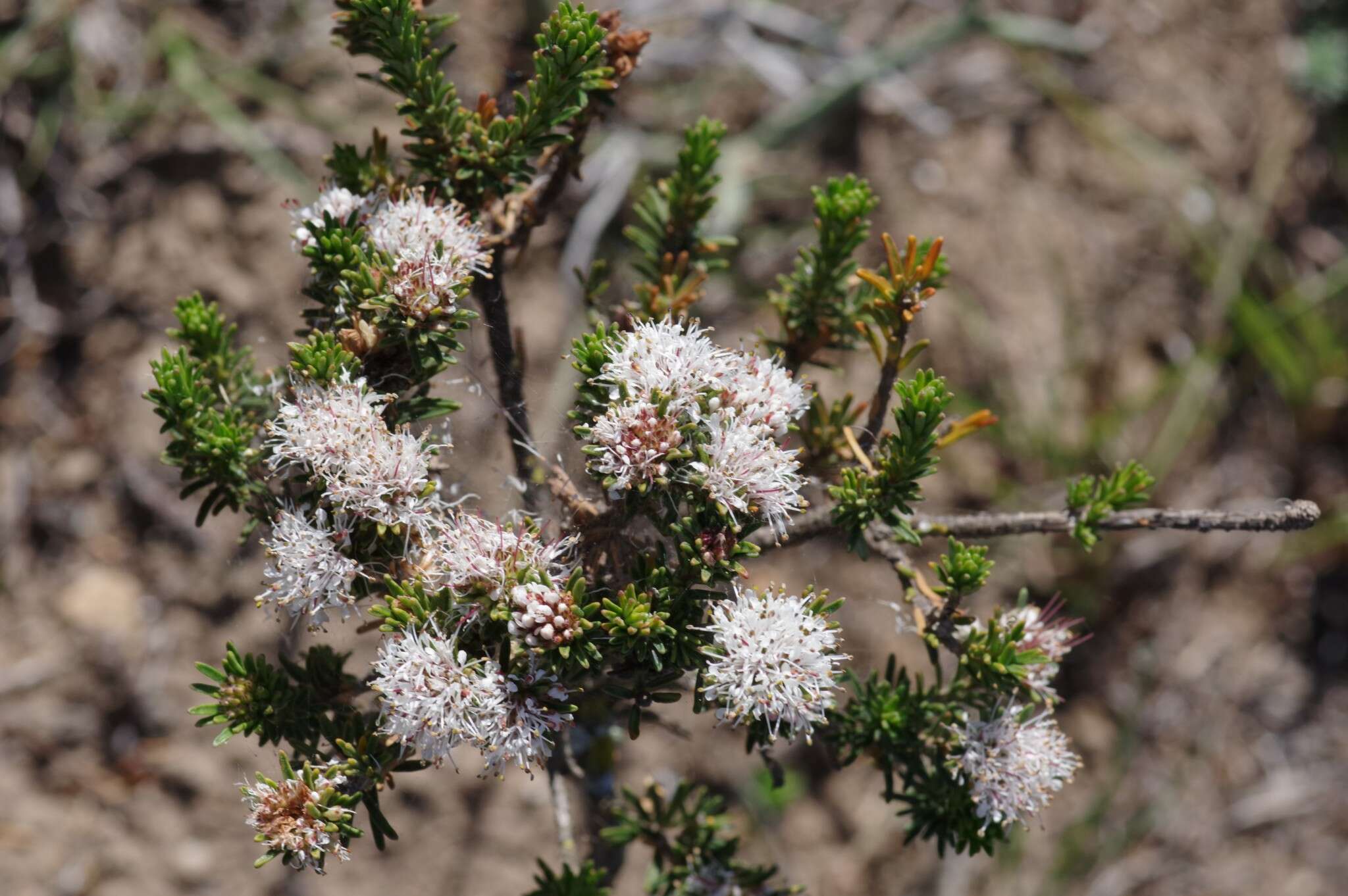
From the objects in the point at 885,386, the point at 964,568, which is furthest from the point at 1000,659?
the point at 885,386

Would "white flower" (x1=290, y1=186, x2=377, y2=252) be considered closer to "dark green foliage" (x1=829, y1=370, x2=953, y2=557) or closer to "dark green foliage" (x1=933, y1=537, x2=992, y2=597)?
"dark green foliage" (x1=829, y1=370, x2=953, y2=557)

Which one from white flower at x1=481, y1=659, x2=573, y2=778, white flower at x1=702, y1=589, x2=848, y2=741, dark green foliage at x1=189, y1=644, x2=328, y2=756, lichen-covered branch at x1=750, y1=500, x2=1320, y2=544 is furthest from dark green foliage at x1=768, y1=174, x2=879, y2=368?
dark green foliage at x1=189, y1=644, x2=328, y2=756

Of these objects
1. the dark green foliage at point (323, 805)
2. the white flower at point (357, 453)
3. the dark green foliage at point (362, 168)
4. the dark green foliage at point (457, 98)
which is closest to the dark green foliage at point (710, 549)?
the white flower at point (357, 453)

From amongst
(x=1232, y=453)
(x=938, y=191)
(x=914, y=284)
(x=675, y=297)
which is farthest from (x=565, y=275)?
(x=1232, y=453)

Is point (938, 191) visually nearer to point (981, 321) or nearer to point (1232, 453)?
point (981, 321)

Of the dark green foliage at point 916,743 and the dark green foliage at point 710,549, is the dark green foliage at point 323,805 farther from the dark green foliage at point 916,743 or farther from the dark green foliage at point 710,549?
the dark green foliage at point 916,743

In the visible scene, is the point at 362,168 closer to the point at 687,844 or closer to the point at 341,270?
the point at 341,270
